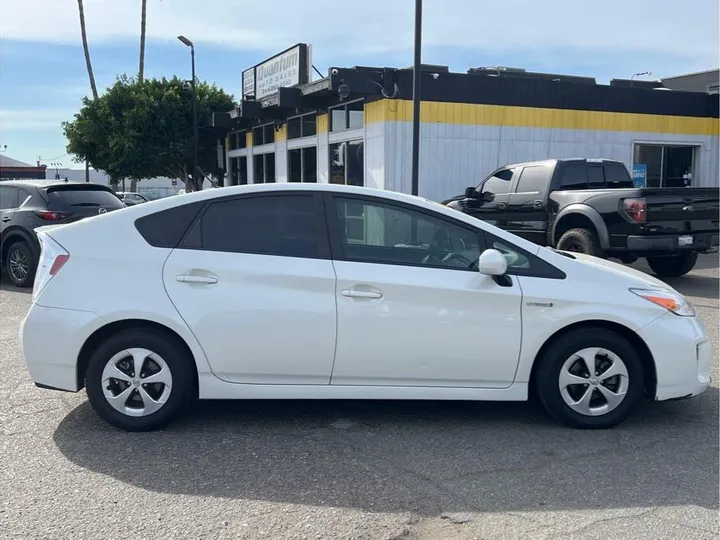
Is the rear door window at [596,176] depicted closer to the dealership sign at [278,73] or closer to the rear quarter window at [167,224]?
the rear quarter window at [167,224]

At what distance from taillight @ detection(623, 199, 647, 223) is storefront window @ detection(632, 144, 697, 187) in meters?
10.1

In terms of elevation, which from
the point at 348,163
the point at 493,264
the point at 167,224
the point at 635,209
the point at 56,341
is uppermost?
the point at 348,163

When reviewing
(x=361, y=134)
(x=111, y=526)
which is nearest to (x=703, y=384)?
(x=111, y=526)

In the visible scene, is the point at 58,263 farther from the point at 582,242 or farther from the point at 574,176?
the point at 574,176

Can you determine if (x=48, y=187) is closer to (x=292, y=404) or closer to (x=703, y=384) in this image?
(x=292, y=404)

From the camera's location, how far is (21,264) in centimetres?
1056

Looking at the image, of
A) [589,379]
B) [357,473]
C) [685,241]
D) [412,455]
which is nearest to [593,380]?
[589,379]

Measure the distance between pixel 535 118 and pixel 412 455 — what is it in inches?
572

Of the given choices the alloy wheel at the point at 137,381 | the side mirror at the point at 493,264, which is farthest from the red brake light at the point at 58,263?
the side mirror at the point at 493,264

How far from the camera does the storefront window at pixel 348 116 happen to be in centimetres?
1670

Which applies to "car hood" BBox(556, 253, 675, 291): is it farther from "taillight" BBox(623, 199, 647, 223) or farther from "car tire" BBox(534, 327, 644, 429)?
"taillight" BBox(623, 199, 647, 223)

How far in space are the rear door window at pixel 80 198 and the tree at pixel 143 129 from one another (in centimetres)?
1456

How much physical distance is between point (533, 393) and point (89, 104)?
1003 inches

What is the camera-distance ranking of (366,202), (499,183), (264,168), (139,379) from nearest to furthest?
(139,379) → (366,202) → (499,183) → (264,168)
